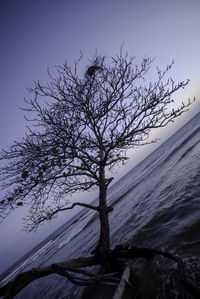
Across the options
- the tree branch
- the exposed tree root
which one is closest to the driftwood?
the exposed tree root

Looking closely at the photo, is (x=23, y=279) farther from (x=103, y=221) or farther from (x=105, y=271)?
(x=103, y=221)

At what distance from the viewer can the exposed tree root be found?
10.4 ft

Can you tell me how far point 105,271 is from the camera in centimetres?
491

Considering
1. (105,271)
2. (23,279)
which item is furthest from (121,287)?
(23,279)

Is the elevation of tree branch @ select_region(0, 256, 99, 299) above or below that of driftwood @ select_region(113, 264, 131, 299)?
above

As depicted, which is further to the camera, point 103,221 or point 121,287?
point 103,221

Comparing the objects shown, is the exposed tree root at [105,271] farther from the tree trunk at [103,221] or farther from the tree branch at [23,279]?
the tree trunk at [103,221]

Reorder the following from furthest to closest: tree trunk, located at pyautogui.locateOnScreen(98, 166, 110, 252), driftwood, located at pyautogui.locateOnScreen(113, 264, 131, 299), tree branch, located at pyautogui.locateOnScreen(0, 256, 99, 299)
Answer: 1. tree trunk, located at pyautogui.locateOnScreen(98, 166, 110, 252)
2. tree branch, located at pyautogui.locateOnScreen(0, 256, 99, 299)
3. driftwood, located at pyautogui.locateOnScreen(113, 264, 131, 299)

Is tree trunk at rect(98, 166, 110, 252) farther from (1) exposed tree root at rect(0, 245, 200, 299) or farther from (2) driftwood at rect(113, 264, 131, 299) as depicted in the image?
(2) driftwood at rect(113, 264, 131, 299)

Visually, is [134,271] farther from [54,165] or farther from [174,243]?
[54,165]

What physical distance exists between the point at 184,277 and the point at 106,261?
8.52ft

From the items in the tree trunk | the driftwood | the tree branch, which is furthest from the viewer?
the tree trunk

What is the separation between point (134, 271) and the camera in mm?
4965

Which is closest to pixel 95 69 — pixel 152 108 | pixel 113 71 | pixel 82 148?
pixel 113 71
